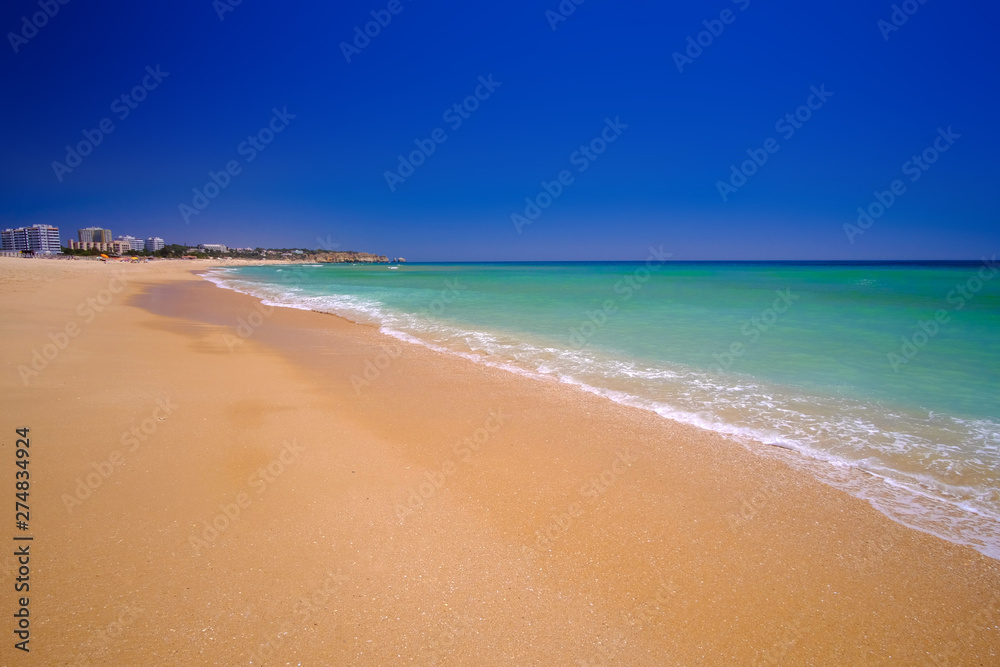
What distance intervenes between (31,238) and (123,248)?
2013 centimetres

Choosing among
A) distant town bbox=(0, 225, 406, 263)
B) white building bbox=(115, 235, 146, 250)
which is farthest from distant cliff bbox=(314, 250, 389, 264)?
white building bbox=(115, 235, 146, 250)

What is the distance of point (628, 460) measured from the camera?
432 cm

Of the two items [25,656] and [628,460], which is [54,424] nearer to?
[25,656]

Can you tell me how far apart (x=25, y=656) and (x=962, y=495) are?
6510 millimetres

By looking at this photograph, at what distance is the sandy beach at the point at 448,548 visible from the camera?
2.27 m

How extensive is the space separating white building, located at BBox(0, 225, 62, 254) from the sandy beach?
564 feet

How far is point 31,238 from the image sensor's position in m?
126

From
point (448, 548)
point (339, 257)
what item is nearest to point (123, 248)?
point (339, 257)

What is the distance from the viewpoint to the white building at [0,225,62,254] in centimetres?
12475

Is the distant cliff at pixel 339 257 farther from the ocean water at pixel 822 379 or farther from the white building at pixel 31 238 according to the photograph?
the ocean water at pixel 822 379

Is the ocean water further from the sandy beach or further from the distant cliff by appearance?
the distant cliff

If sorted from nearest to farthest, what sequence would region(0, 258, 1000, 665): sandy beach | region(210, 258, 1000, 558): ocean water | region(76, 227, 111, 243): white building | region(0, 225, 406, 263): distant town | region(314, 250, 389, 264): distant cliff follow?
region(0, 258, 1000, 665): sandy beach
region(210, 258, 1000, 558): ocean water
region(0, 225, 406, 263): distant town
region(76, 227, 111, 243): white building
region(314, 250, 389, 264): distant cliff

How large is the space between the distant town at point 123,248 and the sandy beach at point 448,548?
4650 inches

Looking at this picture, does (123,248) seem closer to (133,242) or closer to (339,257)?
(133,242)
